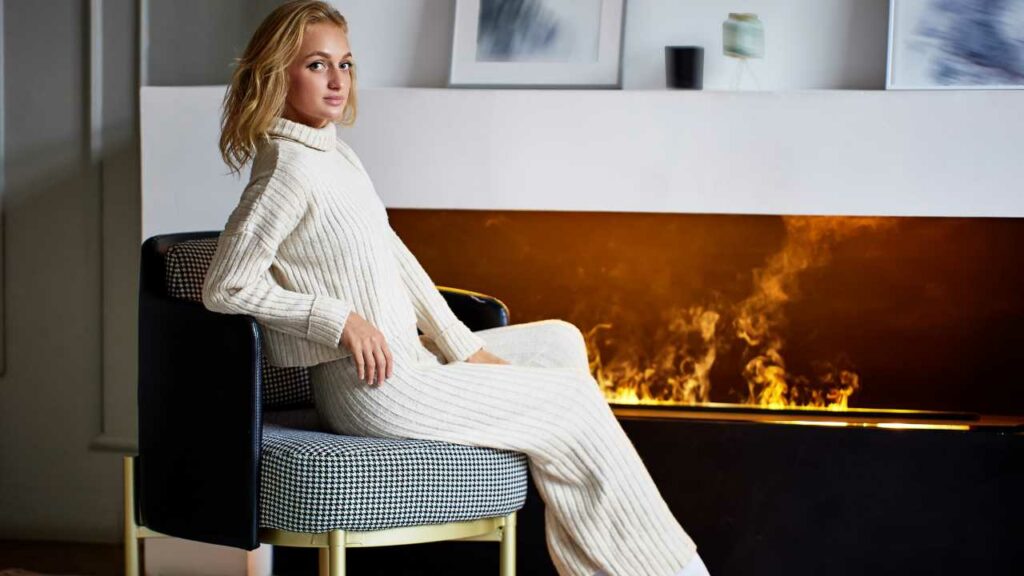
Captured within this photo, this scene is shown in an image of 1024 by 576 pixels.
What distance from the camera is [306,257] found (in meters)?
1.76

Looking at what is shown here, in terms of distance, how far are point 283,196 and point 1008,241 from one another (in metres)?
1.86

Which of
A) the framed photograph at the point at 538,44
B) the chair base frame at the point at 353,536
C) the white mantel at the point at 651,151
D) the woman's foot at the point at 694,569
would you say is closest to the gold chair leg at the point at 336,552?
the chair base frame at the point at 353,536

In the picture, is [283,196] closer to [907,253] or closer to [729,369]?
[729,369]

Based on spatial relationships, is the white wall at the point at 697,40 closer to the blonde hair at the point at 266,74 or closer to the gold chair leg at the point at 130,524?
the blonde hair at the point at 266,74

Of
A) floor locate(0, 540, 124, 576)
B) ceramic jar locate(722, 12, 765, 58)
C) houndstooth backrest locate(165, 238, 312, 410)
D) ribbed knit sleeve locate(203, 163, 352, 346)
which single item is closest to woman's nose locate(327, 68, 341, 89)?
ribbed knit sleeve locate(203, 163, 352, 346)

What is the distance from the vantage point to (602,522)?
1747mm

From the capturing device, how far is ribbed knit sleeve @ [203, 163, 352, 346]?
1.69 metres

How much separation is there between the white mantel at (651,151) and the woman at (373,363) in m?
0.71

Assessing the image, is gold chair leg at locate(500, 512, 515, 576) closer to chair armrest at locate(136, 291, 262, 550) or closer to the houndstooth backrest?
chair armrest at locate(136, 291, 262, 550)

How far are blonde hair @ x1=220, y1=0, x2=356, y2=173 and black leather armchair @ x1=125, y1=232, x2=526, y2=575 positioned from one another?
289 mm

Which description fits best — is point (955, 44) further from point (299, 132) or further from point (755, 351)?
point (299, 132)

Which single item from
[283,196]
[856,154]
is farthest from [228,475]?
[856,154]

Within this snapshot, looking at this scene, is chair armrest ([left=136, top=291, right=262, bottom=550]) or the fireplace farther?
the fireplace

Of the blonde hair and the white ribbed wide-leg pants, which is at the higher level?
the blonde hair
